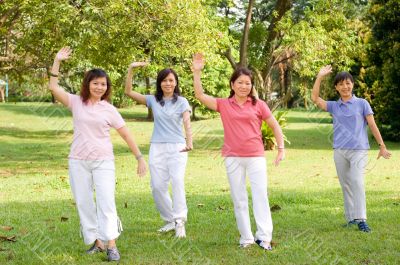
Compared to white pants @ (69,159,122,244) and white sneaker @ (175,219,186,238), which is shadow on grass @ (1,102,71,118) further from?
white pants @ (69,159,122,244)

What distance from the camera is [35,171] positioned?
50.6 feet

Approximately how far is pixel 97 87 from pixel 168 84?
1.27 m

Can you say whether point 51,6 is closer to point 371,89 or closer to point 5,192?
point 5,192

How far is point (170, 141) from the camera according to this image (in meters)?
7.18

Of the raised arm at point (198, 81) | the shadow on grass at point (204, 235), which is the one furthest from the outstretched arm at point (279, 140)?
the shadow on grass at point (204, 235)

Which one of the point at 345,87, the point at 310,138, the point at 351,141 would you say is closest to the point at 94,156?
the point at 351,141

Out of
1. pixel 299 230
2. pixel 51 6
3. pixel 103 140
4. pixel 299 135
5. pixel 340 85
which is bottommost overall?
pixel 299 135

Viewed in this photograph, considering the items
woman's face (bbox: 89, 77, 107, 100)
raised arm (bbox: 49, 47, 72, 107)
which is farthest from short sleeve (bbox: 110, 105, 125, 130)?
raised arm (bbox: 49, 47, 72, 107)

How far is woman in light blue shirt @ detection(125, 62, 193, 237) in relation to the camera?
7.19m

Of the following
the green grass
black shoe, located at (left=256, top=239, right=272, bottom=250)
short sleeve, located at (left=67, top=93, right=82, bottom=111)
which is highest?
short sleeve, located at (left=67, top=93, right=82, bottom=111)

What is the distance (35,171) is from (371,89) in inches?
573

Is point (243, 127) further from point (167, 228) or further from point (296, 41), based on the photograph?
point (296, 41)

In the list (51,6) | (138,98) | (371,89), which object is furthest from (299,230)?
(371,89)

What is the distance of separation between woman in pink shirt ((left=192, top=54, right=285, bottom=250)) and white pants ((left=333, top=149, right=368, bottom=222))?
4.61ft
